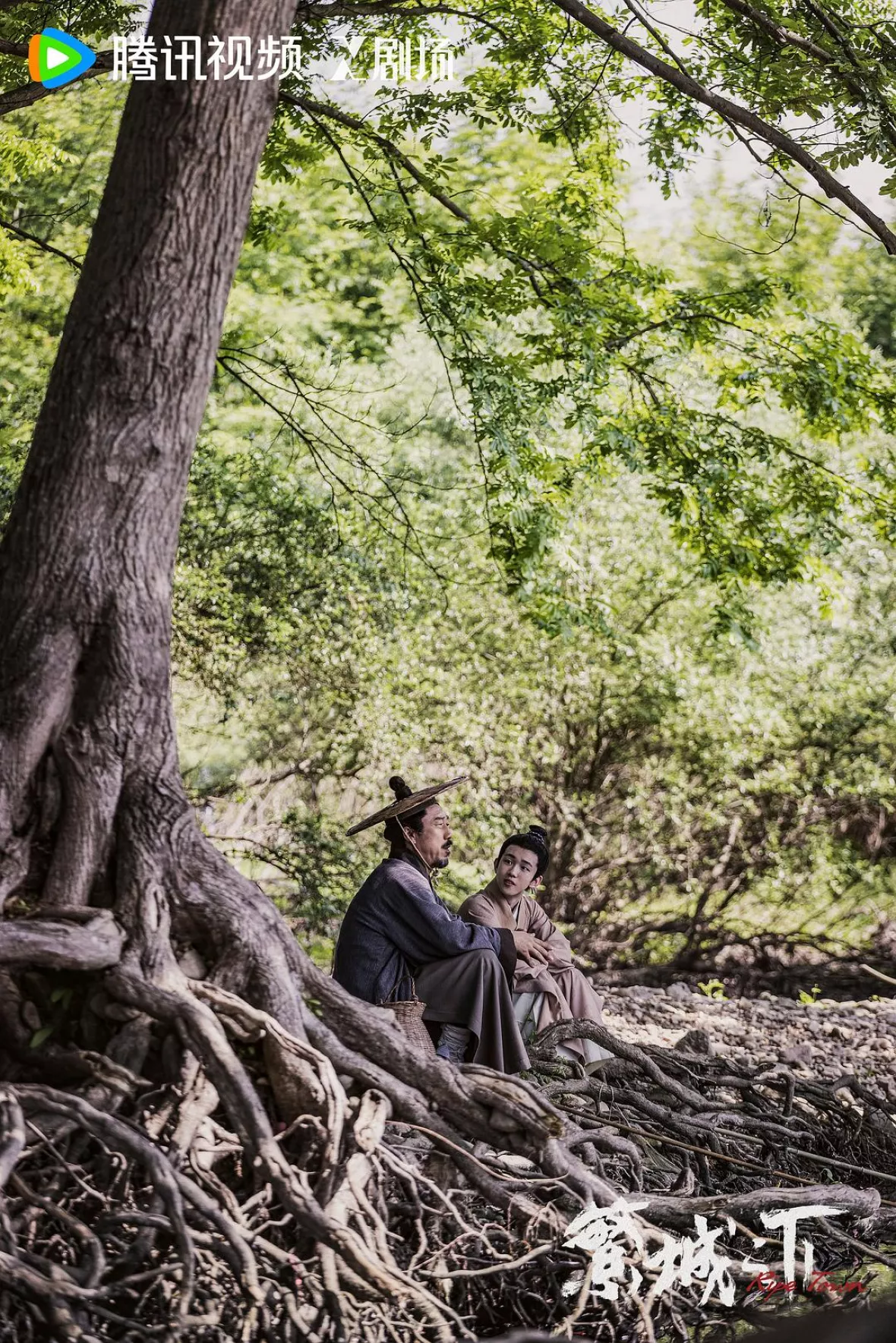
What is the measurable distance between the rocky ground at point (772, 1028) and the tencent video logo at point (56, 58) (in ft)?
19.5

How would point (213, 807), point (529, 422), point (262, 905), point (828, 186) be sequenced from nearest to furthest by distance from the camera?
point (262, 905)
point (828, 186)
point (529, 422)
point (213, 807)

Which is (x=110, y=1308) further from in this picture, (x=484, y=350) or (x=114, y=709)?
(x=484, y=350)

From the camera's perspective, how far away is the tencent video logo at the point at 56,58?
729cm

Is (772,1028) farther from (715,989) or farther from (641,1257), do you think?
(641,1257)

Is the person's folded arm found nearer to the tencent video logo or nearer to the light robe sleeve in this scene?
the light robe sleeve

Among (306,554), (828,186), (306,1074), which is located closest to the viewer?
(306,1074)

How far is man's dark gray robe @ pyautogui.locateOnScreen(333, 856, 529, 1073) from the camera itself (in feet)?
17.3

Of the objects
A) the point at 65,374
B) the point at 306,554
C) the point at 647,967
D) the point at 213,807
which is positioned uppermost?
the point at 306,554

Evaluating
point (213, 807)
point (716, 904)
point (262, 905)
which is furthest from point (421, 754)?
point (262, 905)

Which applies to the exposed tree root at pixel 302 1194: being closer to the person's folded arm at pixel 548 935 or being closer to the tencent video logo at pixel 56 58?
the person's folded arm at pixel 548 935

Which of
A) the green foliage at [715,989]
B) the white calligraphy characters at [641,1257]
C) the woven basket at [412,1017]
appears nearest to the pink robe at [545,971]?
the woven basket at [412,1017]

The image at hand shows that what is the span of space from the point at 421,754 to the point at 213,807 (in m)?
1.95

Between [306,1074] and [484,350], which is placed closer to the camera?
[306,1074]

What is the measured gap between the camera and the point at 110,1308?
3.23 metres
